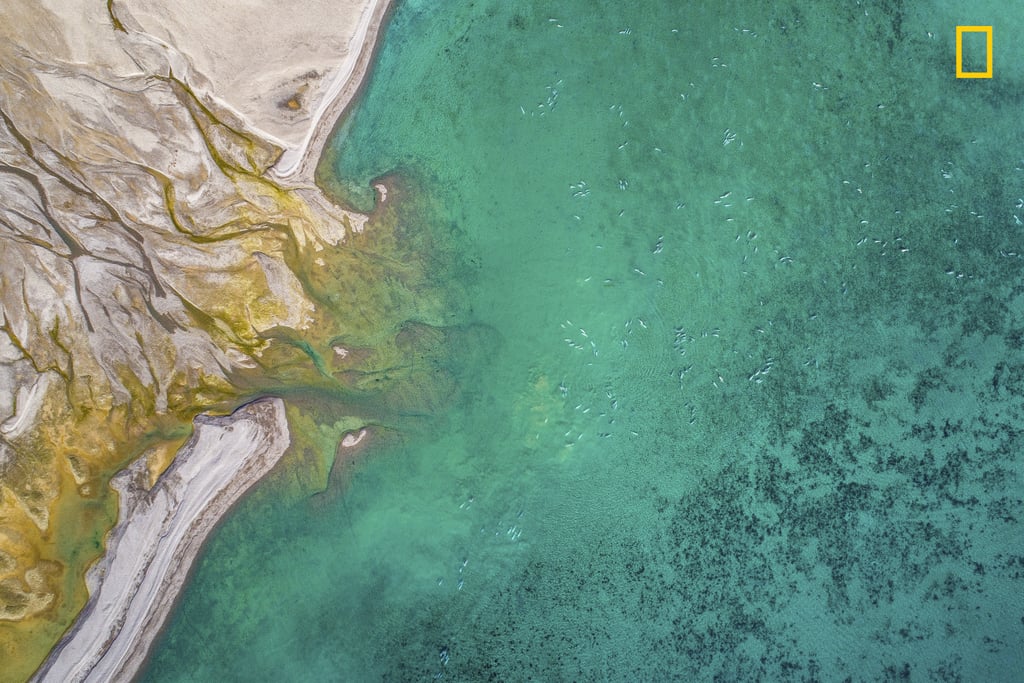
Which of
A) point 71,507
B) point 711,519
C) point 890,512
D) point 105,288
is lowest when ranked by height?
point 890,512

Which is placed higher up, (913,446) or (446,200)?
(446,200)

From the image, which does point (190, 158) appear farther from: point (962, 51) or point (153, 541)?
point (962, 51)

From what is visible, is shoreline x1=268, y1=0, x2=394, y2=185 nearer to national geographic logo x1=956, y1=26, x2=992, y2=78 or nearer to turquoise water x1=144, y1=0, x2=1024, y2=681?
turquoise water x1=144, y1=0, x2=1024, y2=681

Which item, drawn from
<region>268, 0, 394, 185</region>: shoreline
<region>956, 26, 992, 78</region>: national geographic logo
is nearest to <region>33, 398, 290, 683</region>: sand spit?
<region>268, 0, 394, 185</region>: shoreline

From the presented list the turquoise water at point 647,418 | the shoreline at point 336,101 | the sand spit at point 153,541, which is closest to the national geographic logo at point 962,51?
the turquoise water at point 647,418

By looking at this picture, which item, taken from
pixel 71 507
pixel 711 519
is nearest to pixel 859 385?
pixel 711 519

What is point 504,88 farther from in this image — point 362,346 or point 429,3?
point 362,346
